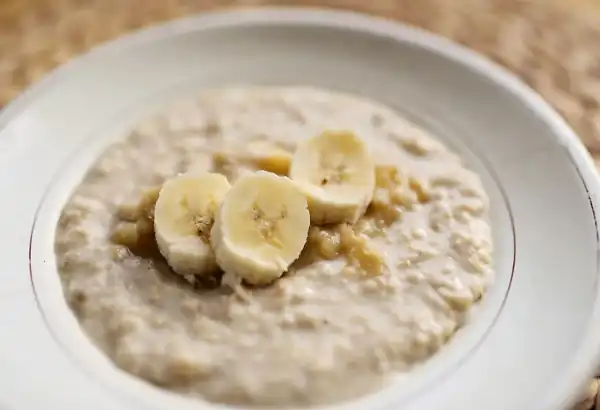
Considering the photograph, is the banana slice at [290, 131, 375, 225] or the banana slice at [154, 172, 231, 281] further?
the banana slice at [290, 131, 375, 225]

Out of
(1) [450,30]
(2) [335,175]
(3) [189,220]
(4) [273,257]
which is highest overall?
(1) [450,30]

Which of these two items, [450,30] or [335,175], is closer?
[335,175]

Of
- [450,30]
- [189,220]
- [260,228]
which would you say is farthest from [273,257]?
[450,30]

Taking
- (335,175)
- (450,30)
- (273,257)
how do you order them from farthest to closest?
1. (450,30)
2. (335,175)
3. (273,257)

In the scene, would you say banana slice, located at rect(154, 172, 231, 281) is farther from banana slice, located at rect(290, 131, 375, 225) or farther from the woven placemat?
the woven placemat

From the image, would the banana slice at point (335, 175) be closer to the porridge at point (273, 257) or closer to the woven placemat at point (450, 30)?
the porridge at point (273, 257)

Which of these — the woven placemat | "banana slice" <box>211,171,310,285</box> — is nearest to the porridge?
"banana slice" <box>211,171,310,285</box>

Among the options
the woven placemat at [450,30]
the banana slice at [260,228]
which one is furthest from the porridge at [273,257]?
the woven placemat at [450,30]

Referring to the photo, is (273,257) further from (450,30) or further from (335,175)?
(450,30)
